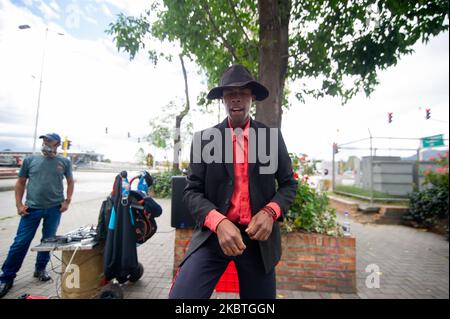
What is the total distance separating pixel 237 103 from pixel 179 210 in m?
2.25

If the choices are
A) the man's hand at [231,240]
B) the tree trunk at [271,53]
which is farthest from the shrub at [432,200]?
the man's hand at [231,240]

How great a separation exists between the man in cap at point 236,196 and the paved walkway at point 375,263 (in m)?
1.81

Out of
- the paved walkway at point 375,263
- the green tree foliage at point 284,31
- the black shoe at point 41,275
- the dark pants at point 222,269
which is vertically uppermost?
the green tree foliage at point 284,31

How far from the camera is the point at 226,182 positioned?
1.60m

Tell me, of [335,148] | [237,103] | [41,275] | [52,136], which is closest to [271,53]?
[237,103]

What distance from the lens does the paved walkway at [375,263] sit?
3.01m

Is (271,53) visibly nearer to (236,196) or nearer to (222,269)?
(236,196)

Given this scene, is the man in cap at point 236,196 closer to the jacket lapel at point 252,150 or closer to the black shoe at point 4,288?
the jacket lapel at point 252,150

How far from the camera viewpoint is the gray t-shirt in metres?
3.14

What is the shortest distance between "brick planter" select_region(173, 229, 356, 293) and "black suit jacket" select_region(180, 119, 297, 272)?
5.59 feet

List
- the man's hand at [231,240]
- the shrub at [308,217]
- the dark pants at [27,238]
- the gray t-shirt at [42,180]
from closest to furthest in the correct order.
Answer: the man's hand at [231,240], the dark pants at [27,238], the gray t-shirt at [42,180], the shrub at [308,217]

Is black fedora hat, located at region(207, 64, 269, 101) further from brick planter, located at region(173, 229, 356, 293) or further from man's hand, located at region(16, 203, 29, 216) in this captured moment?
man's hand, located at region(16, 203, 29, 216)

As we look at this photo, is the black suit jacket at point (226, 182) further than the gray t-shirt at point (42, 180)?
No

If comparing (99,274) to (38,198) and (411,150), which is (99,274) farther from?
(411,150)
